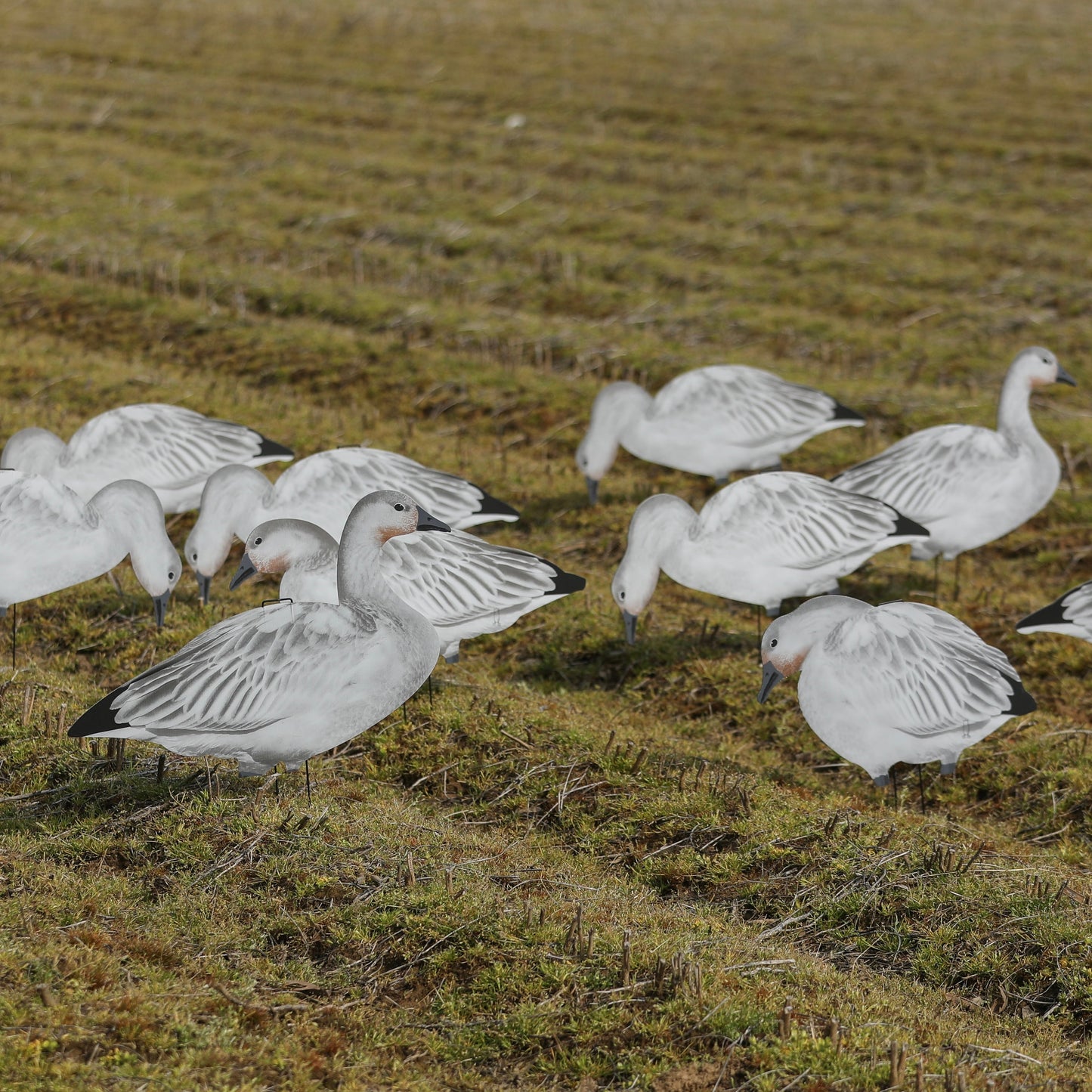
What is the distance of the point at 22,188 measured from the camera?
2609cm

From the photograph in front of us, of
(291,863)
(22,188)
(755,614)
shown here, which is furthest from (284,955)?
(22,188)

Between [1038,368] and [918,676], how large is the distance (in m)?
5.74

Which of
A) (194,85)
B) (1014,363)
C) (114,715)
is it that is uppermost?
(194,85)

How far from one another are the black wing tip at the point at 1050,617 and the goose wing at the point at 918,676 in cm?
129

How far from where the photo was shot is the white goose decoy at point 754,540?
10.8 metres

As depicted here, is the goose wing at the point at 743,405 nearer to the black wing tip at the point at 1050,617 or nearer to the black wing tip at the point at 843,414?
the black wing tip at the point at 843,414

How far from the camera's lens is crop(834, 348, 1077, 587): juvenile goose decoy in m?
12.0

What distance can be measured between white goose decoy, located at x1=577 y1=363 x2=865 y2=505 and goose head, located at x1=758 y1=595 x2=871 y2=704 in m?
4.62

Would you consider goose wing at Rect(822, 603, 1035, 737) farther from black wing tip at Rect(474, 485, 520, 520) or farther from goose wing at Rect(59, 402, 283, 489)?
goose wing at Rect(59, 402, 283, 489)

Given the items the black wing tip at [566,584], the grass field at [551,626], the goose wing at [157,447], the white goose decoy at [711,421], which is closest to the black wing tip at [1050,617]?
the grass field at [551,626]

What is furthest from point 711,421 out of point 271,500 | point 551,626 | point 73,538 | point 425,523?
point 73,538

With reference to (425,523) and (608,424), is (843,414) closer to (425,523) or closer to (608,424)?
(608,424)

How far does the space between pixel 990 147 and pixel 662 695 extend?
2204 cm

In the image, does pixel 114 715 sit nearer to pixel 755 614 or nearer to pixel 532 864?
pixel 532 864
